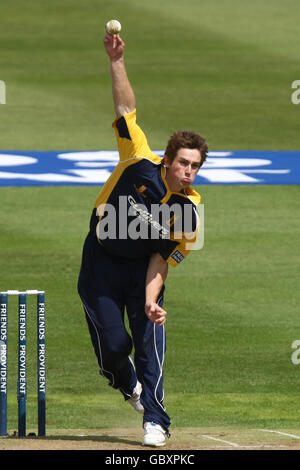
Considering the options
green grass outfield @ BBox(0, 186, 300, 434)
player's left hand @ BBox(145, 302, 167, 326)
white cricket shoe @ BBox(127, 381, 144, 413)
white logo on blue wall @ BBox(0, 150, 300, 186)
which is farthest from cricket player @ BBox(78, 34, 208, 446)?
white logo on blue wall @ BBox(0, 150, 300, 186)

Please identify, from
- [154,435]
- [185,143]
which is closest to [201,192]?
[185,143]

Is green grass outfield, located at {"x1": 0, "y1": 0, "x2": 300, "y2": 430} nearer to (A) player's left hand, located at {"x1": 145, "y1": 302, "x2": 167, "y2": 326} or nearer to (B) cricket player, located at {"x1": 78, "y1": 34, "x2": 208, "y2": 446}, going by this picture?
(B) cricket player, located at {"x1": 78, "y1": 34, "x2": 208, "y2": 446}

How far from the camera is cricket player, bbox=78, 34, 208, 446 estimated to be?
625cm

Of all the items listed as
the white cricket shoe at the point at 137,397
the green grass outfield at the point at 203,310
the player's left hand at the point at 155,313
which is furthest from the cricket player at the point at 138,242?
the green grass outfield at the point at 203,310

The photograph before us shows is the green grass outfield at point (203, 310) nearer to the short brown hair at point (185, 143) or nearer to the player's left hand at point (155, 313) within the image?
the player's left hand at point (155, 313)

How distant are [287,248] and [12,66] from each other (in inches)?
418

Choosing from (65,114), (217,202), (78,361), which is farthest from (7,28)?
(78,361)

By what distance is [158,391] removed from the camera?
6.44 m

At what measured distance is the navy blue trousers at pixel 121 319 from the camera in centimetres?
643

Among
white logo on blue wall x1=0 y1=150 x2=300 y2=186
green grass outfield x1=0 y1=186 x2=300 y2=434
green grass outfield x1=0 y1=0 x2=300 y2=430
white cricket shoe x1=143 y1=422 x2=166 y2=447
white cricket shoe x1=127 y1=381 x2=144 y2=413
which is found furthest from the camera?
white logo on blue wall x1=0 y1=150 x2=300 y2=186

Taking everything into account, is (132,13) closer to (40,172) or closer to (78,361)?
(40,172)

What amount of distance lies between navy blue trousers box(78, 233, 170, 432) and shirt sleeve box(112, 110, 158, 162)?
0.56 m

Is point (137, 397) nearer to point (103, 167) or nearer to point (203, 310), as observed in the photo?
point (203, 310)

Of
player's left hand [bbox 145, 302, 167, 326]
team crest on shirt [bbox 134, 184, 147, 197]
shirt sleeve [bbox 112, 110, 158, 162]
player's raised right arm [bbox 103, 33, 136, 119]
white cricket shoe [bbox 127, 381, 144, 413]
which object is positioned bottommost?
white cricket shoe [bbox 127, 381, 144, 413]
